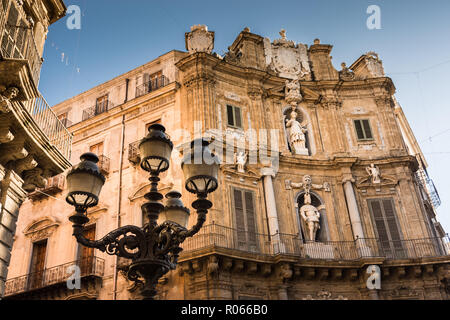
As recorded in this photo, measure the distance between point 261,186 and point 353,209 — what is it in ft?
12.1

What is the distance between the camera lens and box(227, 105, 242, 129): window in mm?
18453

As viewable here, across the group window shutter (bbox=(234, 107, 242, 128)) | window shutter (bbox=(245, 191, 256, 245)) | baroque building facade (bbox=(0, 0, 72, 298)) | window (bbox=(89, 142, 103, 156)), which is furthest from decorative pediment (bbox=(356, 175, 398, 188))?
baroque building facade (bbox=(0, 0, 72, 298))

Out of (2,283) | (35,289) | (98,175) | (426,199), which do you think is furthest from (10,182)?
(426,199)

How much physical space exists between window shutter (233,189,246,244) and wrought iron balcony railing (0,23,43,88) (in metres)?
8.86

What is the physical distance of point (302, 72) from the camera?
837 inches

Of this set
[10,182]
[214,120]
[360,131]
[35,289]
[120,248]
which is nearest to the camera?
[120,248]

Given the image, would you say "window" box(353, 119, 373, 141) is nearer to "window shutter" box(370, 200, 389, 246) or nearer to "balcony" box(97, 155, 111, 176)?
"window shutter" box(370, 200, 389, 246)

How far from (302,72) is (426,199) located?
8.39 metres

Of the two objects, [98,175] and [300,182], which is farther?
[300,182]

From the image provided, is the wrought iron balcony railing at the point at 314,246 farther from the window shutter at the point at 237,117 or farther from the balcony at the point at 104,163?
the balcony at the point at 104,163

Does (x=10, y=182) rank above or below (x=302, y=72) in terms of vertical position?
below

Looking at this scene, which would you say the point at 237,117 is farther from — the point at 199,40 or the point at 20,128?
the point at 20,128

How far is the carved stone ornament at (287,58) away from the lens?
2112cm
